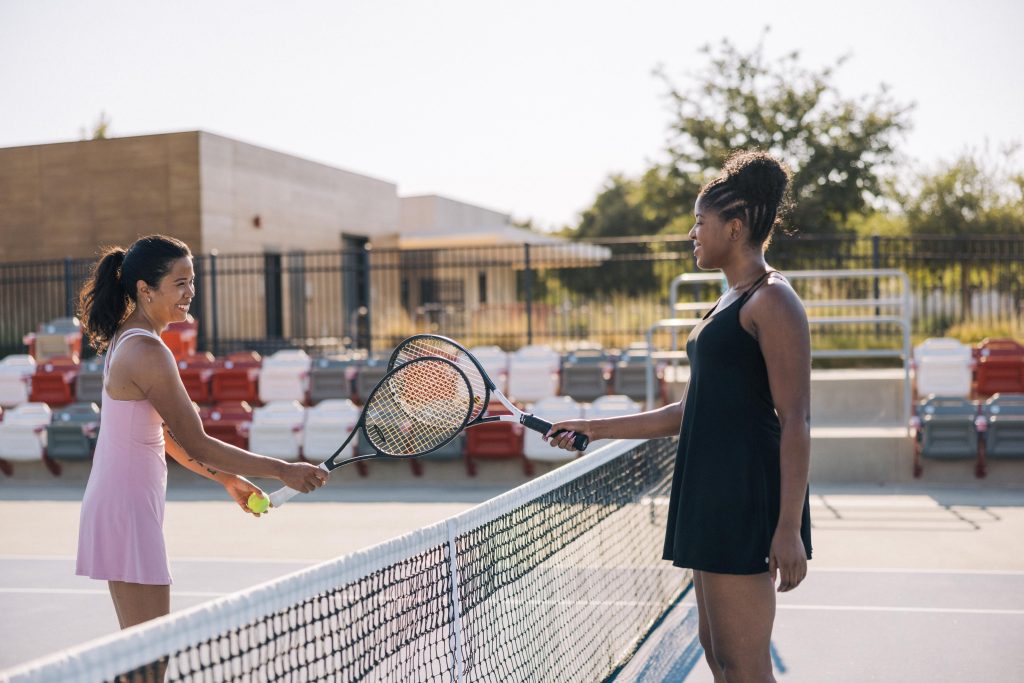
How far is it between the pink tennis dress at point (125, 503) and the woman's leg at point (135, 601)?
37 mm

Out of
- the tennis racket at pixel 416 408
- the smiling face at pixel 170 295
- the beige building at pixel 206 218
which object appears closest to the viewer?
the smiling face at pixel 170 295

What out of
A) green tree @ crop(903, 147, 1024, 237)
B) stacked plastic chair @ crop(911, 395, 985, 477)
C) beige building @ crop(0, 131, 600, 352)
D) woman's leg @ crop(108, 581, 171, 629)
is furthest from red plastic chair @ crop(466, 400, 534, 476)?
green tree @ crop(903, 147, 1024, 237)

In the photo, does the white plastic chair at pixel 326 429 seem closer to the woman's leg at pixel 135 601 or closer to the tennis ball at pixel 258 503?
the tennis ball at pixel 258 503

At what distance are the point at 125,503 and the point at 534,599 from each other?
2775mm

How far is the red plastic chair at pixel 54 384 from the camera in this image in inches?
545

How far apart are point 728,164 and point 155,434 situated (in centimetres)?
190

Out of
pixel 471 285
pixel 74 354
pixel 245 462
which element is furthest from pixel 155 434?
pixel 471 285

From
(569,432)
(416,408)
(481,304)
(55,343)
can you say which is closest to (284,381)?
(55,343)

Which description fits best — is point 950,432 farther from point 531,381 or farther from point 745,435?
point 745,435

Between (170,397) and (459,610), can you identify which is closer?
(170,397)

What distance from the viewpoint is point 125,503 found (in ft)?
10.00

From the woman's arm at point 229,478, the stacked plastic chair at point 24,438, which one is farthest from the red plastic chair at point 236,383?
the woman's arm at point 229,478

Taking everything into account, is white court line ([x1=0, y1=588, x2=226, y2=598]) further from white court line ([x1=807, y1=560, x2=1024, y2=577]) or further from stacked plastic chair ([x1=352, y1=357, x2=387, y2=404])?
stacked plastic chair ([x1=352, y1=357, x2=387, y2=404])

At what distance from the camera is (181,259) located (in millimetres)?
3254
